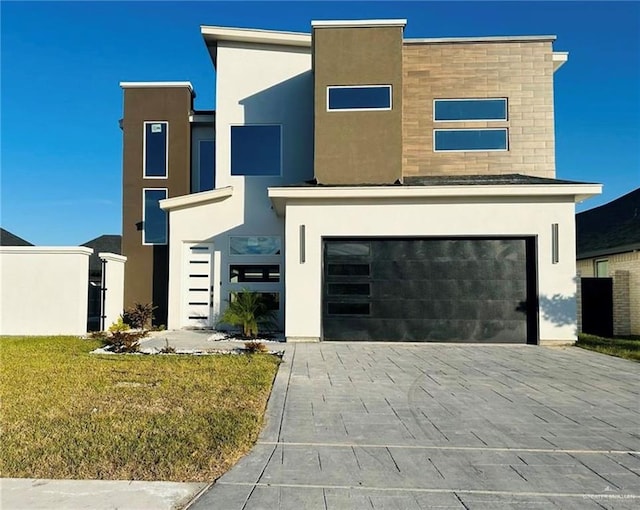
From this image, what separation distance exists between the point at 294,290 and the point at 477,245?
4506mm

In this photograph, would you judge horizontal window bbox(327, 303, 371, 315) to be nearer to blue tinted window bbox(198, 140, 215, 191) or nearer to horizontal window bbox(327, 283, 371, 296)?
horizontal window bbox(327, 283, 371, 296)

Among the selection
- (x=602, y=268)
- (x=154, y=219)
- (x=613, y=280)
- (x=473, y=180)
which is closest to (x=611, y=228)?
(x=602, y=268)

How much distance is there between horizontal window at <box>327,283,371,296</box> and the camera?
11133 mm

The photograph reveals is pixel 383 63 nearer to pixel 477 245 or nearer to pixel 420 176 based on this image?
pixel 420 176

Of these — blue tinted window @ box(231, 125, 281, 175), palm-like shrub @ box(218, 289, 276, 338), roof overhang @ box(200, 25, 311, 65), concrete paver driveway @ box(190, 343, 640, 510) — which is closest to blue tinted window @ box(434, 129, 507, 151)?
blue tinted window @ box(231, 125, 281, 175)

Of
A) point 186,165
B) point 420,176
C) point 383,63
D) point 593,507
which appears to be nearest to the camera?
point 593,507

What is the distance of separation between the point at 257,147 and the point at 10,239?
12.3 meters

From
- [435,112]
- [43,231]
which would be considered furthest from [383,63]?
[43,231]

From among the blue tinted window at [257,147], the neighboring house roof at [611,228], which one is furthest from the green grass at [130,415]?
the neighboring house roof at [611,228]

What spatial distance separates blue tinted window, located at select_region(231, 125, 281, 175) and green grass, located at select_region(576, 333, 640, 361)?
9.37 m

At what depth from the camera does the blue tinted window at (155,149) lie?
583 inches

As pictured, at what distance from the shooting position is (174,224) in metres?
13.4

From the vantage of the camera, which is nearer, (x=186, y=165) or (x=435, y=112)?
(x=435, y=112)

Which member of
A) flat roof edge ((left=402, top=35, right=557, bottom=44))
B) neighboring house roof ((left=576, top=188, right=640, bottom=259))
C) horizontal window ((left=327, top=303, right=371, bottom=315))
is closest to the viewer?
horizontal window ((left=327, top=303, right=371, bottom=315))
